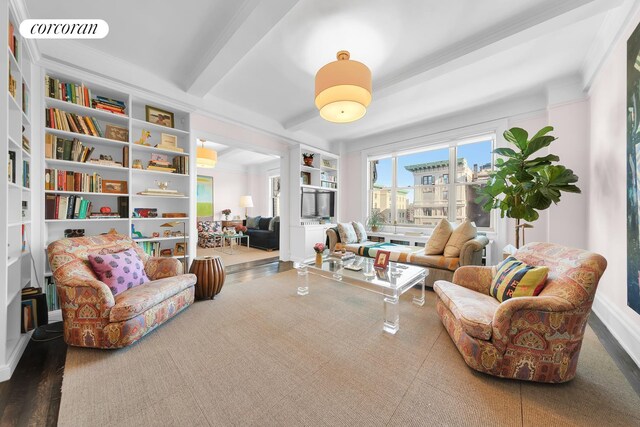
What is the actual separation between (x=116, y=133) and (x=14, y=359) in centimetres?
232

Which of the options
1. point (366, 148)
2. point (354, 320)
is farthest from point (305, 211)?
point (354, 320)

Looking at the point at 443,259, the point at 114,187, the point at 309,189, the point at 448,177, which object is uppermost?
the point at 448,177

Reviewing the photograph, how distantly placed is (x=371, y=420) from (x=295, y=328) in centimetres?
106

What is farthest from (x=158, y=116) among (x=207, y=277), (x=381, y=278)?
(x=381, y=278)

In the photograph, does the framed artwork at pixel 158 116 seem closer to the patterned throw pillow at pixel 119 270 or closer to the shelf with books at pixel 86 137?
the shelf with books at pixel 86 137

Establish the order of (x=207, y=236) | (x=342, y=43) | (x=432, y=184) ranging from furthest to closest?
(x=207, y=236) → (x=432, y=184) → (x=342, y=43)

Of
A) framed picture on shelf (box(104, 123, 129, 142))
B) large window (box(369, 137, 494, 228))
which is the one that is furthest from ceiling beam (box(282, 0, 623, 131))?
framed picture on shelf (box(104, 123, 129, 142))

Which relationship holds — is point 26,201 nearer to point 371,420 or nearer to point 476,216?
point 371,420

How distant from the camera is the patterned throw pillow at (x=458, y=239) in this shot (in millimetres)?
3193

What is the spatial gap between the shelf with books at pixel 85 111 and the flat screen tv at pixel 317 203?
3090mm

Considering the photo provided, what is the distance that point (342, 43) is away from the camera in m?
2.39

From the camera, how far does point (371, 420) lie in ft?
4.03

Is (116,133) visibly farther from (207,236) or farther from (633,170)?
(633,170)

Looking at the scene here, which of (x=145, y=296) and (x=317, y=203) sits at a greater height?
(x=317, y=203)
